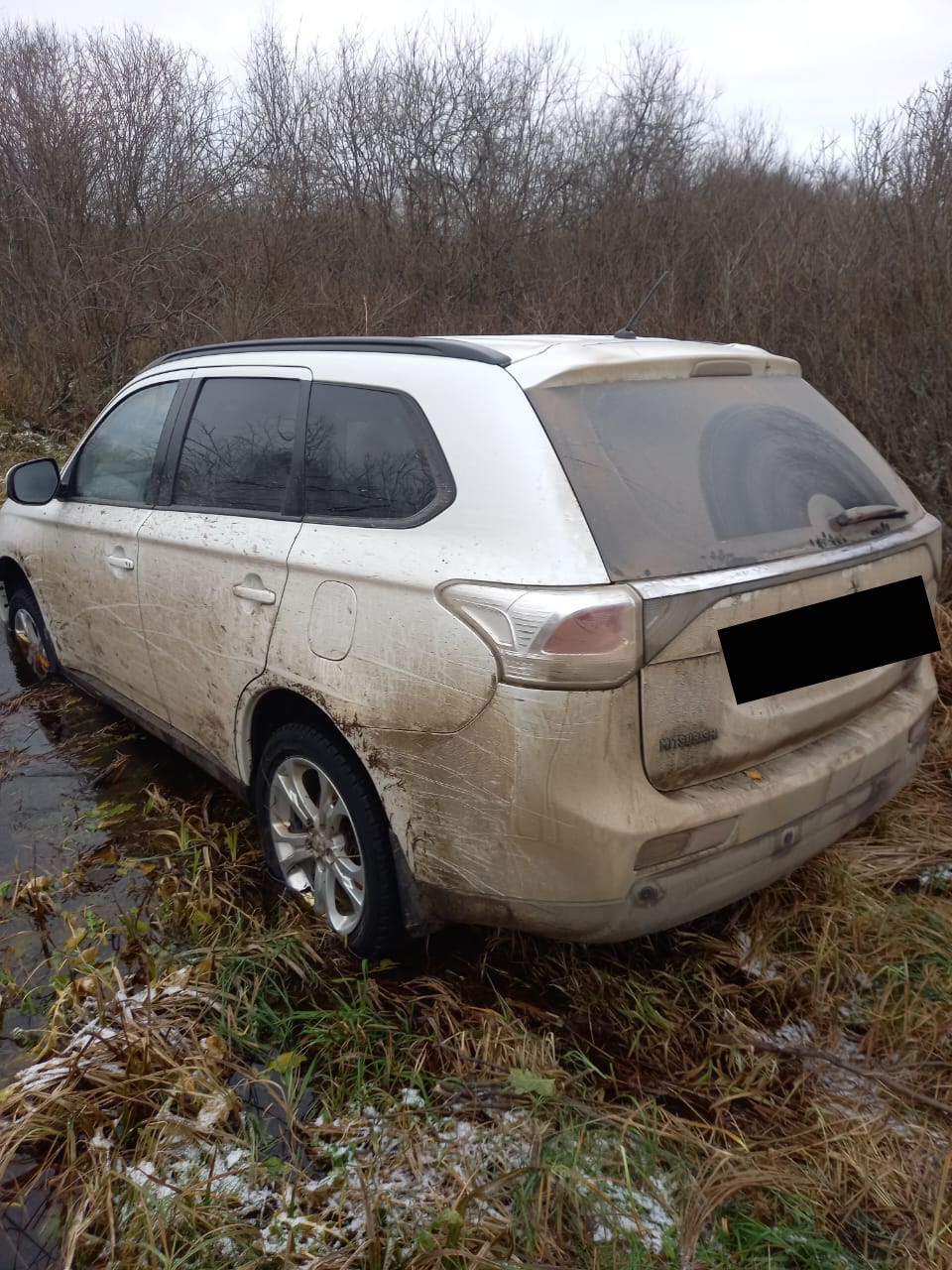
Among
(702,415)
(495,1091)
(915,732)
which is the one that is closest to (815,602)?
(702,415)

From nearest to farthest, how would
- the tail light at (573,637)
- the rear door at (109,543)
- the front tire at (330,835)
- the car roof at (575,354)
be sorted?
1. the tail light at (573,637)
2. the car roof at (575,354)
3. the front tire at (330,835)
4. the rear door at (109,543)

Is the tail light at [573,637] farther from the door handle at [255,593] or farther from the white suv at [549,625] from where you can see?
the door handle at [255,593]

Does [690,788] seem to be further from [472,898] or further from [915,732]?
[915,732]

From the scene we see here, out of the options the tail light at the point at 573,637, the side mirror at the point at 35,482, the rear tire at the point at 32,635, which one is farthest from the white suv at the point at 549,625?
the rear tire at the point at 32,635

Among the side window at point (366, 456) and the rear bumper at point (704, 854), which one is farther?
the side window at point (366, 456)

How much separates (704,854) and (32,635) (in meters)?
3.87

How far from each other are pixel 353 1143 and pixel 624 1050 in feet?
2.36

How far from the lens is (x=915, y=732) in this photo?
2590 millimetres

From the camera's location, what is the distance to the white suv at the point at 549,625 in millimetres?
1913

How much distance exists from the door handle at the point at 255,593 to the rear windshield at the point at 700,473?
97 centimetres

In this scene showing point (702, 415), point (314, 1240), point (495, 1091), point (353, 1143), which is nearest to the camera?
point (314, 1240)

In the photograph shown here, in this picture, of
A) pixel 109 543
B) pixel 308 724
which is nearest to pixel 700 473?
pixel 308 724

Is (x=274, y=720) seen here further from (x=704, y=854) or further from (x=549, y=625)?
(x=704, y=854)

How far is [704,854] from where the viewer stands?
203 centimetres
